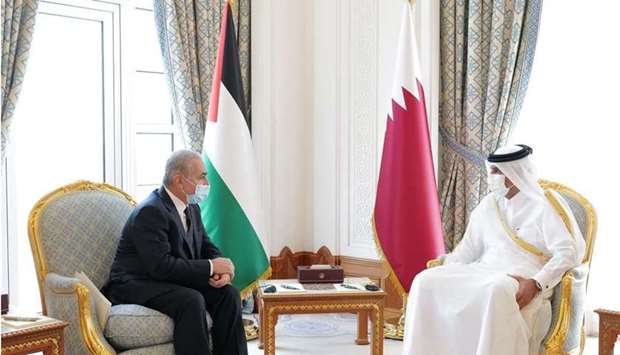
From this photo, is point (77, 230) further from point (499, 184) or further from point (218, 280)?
point (499, 184)

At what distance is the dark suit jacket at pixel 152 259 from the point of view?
3.37 metres

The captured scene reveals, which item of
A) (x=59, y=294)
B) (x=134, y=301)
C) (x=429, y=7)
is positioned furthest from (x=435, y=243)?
(x=59, y=294)

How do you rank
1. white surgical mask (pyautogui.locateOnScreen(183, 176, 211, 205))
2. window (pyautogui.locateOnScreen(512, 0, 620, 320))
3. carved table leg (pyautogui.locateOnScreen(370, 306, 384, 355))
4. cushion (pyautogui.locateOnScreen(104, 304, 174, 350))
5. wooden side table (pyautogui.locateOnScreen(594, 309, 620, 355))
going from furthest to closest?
window (pyautogui.locateOnScreen(512, 0, 620, 320))
carved table leg (pyautogui.locateOnScreen(370, 306, 384, 355))
white surgical mask (pyautogui.locateOnScreen(183, 176, 211, 205))
cushion (pyautogui.locateOnScreen(104, 304, 174, 350))
wooden side table (pyautogui.locateOnScreen(594, 309, 620, 355))

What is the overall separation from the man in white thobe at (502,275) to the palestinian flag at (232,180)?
4.23ft

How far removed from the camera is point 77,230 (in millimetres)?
3525

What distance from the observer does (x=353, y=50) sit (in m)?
5.59

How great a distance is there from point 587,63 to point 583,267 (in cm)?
184

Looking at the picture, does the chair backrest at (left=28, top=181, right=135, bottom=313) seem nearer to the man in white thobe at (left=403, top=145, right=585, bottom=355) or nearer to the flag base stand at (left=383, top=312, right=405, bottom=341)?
the man in white thobe at (left=403, top=145, right=585, bottom=355)

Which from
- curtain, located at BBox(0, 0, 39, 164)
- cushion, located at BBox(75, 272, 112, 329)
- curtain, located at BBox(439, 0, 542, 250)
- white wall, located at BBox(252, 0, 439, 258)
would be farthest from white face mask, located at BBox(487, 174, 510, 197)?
curtain, located at BBox(0, 0, 39, 164)

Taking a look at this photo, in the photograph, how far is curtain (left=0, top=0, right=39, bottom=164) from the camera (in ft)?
13.4

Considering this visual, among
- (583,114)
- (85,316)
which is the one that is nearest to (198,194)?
(85,316)

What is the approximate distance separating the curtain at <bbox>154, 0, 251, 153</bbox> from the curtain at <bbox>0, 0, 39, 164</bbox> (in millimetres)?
1041

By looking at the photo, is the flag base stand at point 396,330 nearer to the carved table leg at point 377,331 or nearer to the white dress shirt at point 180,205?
the carved table leg at point 377,331

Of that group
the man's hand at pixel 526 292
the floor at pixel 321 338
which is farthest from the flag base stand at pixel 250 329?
the man's hand at pixel 526 292
